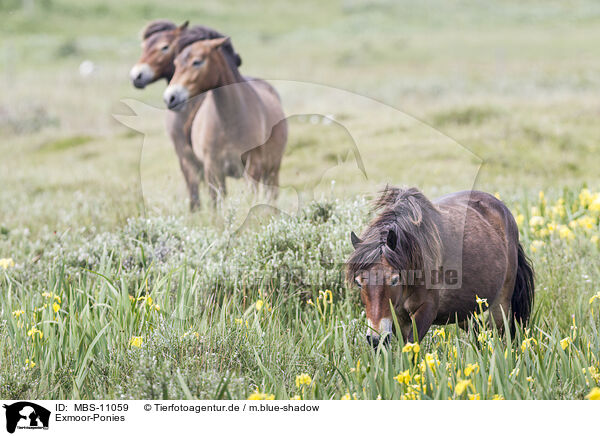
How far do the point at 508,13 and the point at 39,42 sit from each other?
2629 centimetres

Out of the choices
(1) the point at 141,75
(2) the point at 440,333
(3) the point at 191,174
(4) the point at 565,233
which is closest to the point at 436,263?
(2) the point at 440,333

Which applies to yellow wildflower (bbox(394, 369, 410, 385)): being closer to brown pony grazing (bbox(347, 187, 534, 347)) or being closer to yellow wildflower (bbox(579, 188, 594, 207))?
brown pony grazing (bbox(347, 187, 534, 347))

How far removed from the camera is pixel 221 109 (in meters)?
5.63

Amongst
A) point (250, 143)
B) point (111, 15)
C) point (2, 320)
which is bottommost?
point (2, 320)

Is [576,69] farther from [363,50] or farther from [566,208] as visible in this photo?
[566,208]

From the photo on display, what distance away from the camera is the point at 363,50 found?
90.6 ft

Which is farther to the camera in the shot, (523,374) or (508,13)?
(508,13)

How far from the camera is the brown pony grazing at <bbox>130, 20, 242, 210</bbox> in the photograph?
20.1ft

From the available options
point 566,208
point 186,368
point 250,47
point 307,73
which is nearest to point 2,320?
point 186,368

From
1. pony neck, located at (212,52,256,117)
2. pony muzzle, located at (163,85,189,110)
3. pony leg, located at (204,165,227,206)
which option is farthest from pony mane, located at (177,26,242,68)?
pony leg, located at (204,165,227,206)

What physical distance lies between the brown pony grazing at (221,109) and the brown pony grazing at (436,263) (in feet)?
5.94

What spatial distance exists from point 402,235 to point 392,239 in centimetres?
7

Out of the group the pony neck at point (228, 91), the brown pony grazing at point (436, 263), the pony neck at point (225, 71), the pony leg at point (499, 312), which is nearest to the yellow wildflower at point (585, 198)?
the brown pony grazing at point (436, 263)

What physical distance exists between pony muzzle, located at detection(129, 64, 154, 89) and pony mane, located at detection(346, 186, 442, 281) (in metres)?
A: 4.17
